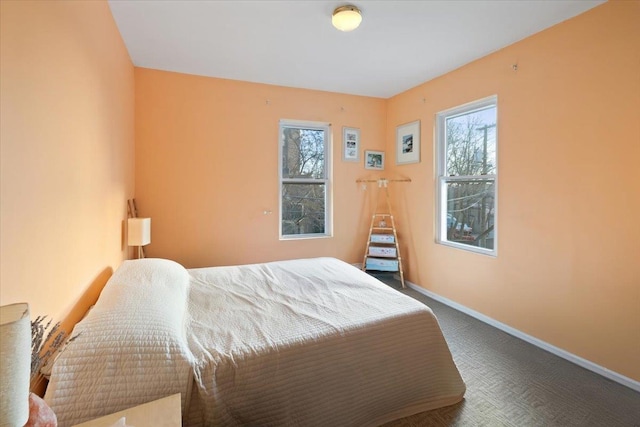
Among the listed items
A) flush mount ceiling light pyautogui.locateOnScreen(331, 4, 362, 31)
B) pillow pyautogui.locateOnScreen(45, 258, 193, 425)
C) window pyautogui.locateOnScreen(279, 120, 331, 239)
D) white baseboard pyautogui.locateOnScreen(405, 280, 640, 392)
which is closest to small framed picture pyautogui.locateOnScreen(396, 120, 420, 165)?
window pyautogui.locateOnScreen(279, 120, 331, 239)

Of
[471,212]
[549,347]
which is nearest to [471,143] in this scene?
[471,212]

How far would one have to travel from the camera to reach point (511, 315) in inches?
110

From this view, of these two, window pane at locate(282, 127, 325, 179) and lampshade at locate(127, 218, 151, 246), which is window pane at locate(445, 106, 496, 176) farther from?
lampshade at locate(127, 218, 151, 246)

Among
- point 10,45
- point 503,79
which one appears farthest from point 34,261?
point 503,79

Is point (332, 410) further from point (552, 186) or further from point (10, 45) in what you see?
point (552, 186)

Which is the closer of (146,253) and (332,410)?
(332,410)

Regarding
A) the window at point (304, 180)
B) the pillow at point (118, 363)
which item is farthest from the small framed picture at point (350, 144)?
the pillow at point (118, 363)

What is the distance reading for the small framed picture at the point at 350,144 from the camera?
4.18 metres

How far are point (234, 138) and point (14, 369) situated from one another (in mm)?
3349

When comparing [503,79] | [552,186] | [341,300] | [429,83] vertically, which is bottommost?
[341,300]

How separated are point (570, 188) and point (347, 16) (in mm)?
2156

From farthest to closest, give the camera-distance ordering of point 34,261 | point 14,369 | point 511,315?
point 511,315
point 34,261
point 14,369

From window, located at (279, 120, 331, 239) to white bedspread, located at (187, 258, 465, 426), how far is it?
193cm

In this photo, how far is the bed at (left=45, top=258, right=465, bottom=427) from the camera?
1129mm
